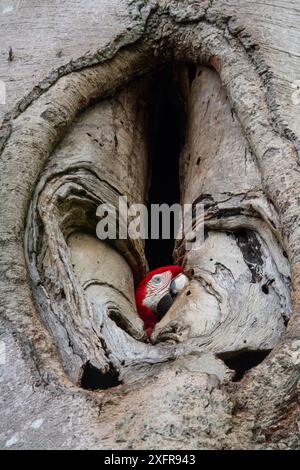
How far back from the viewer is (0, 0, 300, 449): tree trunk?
4.57ft

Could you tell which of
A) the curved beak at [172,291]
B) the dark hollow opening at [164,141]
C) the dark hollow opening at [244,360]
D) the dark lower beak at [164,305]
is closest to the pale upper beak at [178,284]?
the curved beak at [172,291]

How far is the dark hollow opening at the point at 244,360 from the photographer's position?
1.60 metres

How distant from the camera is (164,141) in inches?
105

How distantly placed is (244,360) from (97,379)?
0.30 meters

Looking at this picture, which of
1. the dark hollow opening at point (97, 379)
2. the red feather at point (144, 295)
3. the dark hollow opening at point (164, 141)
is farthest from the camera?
the dark hollow opening at point (164, 141)

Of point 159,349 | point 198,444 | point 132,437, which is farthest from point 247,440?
point 159,349

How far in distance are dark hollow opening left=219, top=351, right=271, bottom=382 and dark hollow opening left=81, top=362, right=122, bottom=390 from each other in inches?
8.6

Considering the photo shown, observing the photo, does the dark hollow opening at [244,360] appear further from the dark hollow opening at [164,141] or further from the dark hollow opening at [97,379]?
the dark hollow opening at [164,141]

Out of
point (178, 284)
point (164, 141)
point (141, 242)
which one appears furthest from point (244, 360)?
point (164, 141)

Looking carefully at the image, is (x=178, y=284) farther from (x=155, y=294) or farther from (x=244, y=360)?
(x=244, y=360)

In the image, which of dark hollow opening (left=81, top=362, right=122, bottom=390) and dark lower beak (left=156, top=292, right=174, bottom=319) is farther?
dark lower beak (left=156, top=292, right=174, bottom=319)

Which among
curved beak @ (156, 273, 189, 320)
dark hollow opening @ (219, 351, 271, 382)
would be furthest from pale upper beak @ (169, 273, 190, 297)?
dark hollow opening @ (219, 351, 271, 382)

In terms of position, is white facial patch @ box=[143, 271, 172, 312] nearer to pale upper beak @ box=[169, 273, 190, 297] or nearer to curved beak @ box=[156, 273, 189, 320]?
curved beak @ box=[156, 273, 189, 320]
